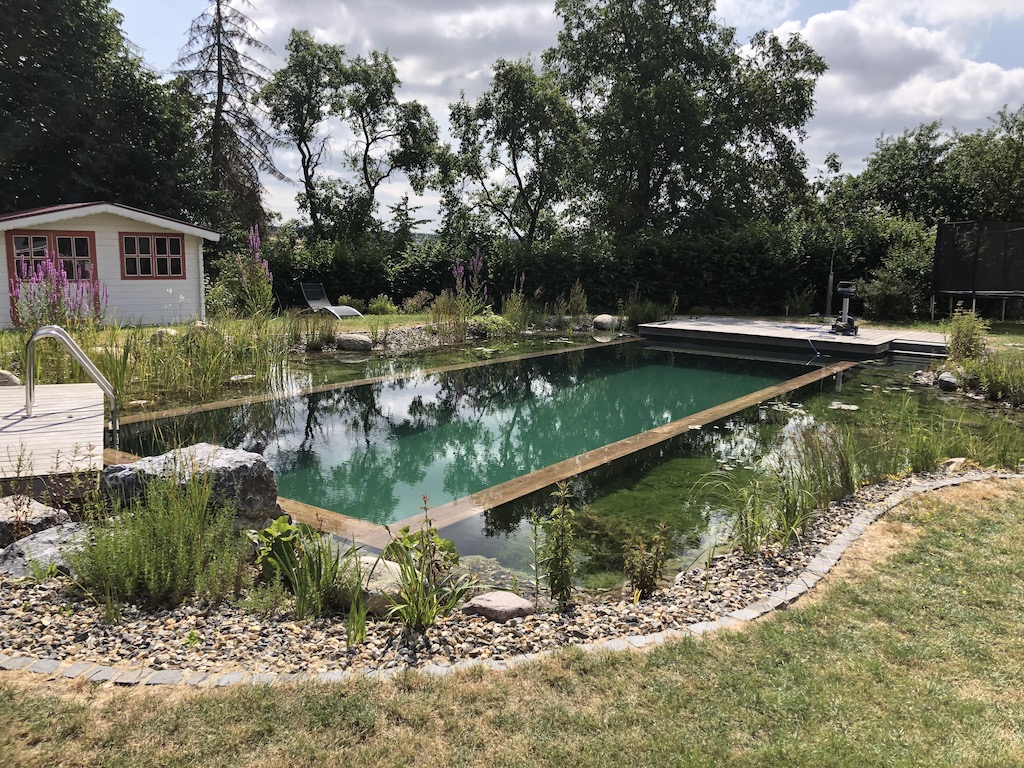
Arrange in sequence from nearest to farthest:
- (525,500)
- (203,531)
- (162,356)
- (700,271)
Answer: (203,531)
(525,500)
(162,356)
(700,271)

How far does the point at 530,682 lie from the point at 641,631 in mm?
629

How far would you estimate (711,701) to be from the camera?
7.52 feet

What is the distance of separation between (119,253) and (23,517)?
11.1 meters

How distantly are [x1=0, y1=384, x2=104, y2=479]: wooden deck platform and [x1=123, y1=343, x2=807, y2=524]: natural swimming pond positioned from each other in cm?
56

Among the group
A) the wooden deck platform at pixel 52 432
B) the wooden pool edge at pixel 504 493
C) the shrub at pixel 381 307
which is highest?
the shrub at pixel 381 307

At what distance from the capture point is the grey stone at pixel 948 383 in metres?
8.41

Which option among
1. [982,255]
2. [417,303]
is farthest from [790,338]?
[417,303]

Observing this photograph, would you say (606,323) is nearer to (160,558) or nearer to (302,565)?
(302,565)

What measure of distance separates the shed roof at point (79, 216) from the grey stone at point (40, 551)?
34.8ft

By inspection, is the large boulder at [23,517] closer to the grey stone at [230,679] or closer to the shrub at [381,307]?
the grey stone at [230,679]

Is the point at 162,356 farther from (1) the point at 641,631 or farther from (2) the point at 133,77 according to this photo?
(2) the point at 133,77

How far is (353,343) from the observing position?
A: 1145 cm

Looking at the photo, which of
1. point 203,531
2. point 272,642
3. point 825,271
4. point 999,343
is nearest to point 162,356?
point 203,531

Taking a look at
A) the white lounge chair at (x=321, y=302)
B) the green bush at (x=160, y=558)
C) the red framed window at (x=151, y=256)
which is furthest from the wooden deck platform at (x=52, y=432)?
the white lounge chair at (x=321, y=302)
